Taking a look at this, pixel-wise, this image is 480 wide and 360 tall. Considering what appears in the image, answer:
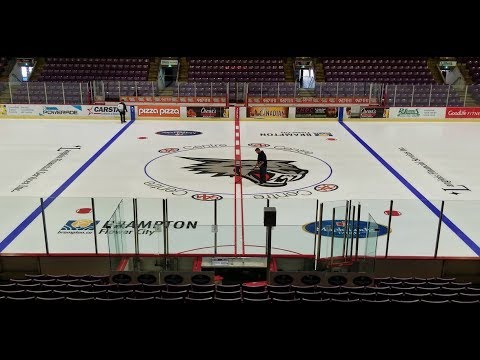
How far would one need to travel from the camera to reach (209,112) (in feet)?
77.7

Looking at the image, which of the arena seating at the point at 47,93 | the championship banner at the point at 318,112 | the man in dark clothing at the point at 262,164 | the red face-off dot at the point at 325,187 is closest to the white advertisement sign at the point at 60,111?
the arena seating at the point at 47,93

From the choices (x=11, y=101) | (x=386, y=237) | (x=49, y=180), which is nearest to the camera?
(x=386, y=237)

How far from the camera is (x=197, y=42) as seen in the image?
243 inches

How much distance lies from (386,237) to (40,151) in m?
12.1

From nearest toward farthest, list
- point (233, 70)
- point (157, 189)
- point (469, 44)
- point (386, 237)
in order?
1. point (469, 44)
2. point (386, 237)
3. point (157, 189)
4. point (233, 70)

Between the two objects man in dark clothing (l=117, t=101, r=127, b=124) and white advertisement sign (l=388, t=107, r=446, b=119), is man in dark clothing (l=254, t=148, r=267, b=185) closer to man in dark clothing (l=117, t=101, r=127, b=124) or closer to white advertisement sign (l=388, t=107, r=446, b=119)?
man in dark clothing (l=117, t=101, r=127, b=124)

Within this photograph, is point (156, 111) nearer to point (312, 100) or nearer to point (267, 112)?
point (267, 112)

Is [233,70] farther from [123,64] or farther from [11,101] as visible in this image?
[11,101]

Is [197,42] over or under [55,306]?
over

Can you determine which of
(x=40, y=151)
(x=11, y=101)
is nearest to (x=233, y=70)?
(x=11, y=101)

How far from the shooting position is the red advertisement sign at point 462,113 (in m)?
23.6

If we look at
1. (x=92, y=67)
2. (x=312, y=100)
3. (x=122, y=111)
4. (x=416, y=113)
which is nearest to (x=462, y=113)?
(x=416, y=113)

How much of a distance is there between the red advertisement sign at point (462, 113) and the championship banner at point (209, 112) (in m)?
10.3

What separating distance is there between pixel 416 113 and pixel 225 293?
19.7m
